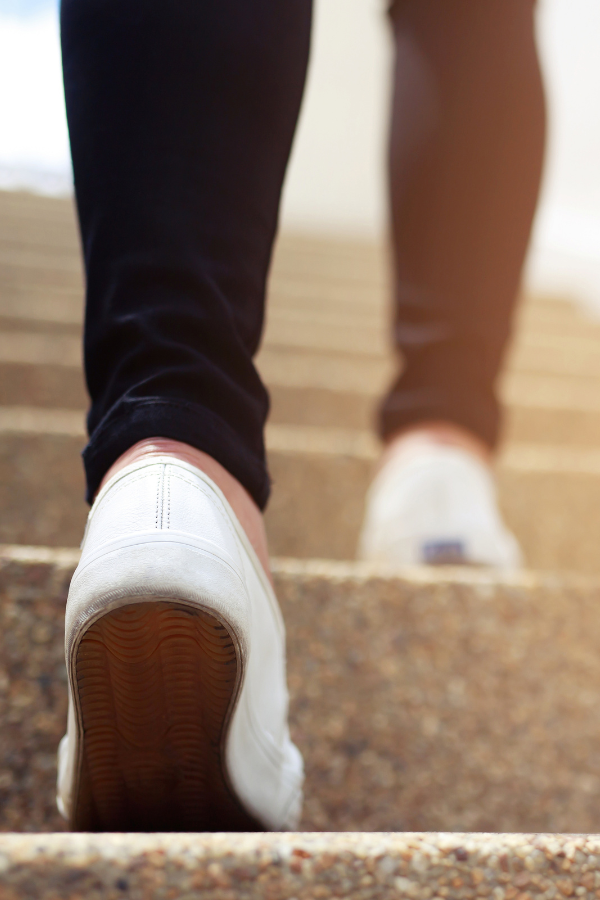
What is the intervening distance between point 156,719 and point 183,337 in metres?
0.23

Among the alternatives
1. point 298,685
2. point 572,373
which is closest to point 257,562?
point 298,685

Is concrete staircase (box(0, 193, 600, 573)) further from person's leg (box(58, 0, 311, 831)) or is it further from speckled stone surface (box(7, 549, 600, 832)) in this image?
person's leg (box(58, 0, 311, 831))

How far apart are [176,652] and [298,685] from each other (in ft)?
1.05

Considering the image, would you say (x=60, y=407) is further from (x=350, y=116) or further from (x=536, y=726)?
(x=350, y=116)

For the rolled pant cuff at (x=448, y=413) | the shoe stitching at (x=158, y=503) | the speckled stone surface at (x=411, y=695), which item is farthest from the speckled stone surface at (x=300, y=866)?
the rolled pant cuff at (x=448, y=413)

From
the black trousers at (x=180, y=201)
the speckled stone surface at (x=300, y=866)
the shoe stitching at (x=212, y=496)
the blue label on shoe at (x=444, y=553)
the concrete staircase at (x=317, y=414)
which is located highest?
the black trousers at (x=180, y=201)

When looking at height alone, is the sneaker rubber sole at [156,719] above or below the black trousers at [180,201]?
below

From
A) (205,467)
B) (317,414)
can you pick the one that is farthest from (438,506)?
(317,414)

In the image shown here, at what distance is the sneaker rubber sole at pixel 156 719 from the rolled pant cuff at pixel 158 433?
0.37 feet

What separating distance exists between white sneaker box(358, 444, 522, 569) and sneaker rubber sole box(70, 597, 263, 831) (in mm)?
402

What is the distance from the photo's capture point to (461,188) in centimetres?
82

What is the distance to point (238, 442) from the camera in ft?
1.48

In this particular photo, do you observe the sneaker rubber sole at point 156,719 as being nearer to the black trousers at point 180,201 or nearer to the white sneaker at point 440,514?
the black trousers at point 180,201

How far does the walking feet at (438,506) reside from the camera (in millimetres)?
773
